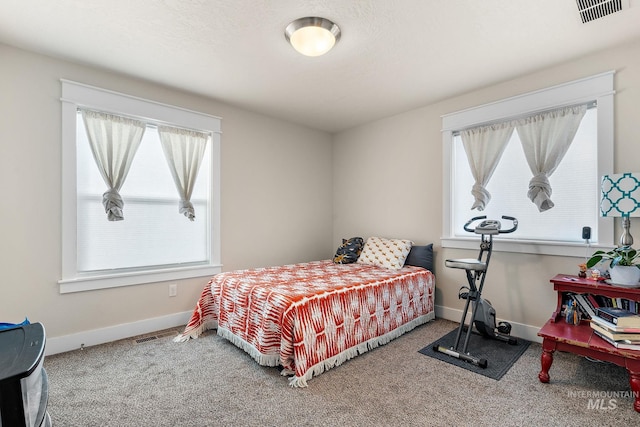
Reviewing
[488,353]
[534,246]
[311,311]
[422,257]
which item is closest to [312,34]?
[311,311]

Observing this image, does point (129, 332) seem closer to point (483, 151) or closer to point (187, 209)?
point (187, 209)

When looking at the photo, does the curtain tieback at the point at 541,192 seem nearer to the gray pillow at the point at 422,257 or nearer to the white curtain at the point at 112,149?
the gray pillow at the point at 422,257

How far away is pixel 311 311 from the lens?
2.29m

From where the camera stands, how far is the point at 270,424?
174 centimetres

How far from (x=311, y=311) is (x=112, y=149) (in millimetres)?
2436

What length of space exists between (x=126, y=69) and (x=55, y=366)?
262cm

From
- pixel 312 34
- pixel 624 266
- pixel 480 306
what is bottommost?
pixel 480 306

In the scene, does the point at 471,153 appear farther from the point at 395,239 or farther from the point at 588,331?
the point at 588,331

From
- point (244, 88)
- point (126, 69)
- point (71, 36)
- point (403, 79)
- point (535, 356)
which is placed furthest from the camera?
point (244, 88)

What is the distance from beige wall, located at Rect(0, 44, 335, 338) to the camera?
246 centimetres

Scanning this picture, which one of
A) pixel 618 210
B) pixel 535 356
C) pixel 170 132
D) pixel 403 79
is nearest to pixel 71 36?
pixel 170 132

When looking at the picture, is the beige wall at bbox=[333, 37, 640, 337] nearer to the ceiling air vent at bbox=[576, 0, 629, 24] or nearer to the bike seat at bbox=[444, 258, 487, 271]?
the ceiling air vent at bbox=[576, 0, 629, 24]

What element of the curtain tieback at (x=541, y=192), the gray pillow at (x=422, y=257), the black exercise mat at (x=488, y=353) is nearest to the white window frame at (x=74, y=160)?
the gray pillow at (x=422, y=257)

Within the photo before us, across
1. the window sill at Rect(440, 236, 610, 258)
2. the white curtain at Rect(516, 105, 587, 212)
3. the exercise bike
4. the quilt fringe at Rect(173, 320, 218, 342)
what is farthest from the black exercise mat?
the quilt fringe at Rect(173, 320, 218, 342)
